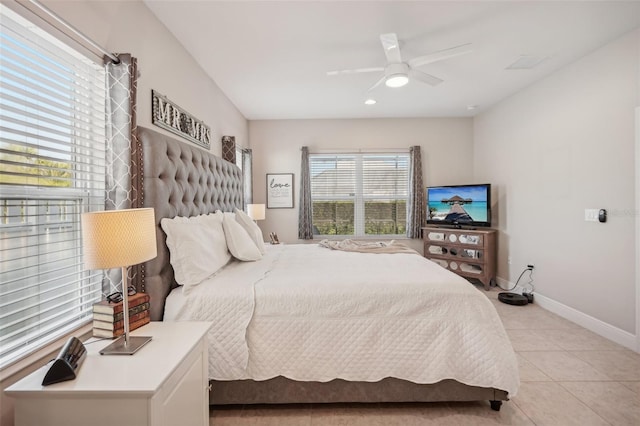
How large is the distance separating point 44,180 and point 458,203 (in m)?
4.66

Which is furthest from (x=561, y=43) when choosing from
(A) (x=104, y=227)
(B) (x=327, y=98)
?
(A) (x=104, y=227)

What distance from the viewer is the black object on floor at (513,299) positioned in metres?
3.65

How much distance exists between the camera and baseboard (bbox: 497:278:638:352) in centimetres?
260

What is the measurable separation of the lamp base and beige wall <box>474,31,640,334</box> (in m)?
3.61

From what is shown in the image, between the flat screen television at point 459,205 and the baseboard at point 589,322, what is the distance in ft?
3.96

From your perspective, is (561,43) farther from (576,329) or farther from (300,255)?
(300,255)

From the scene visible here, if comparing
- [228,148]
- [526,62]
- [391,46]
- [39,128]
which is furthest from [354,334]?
[526,62]

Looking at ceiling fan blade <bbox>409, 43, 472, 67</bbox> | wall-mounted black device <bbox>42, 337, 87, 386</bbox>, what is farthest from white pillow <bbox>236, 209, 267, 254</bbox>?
ceiling fan blade <bbox>409, 43, 472, 67</bbox>

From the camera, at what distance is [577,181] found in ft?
10.1

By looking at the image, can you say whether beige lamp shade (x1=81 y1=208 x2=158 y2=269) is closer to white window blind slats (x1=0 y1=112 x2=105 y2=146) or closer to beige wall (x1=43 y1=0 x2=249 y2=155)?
white window blind slats (x1=0 y1=112 x2=105 y2=146)

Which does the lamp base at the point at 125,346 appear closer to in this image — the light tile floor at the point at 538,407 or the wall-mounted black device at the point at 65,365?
the wall-mounted black device at the point at 65,365

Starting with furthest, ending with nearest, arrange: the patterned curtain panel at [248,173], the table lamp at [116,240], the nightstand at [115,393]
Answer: the patterned curtain panel at [248,173]
the table lamp at [116,240]
the nightstand at [115,393]

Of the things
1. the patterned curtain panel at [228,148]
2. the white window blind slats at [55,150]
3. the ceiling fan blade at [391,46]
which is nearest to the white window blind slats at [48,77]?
the white window blind slats at [55,150]

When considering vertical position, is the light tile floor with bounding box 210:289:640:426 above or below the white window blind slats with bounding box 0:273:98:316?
below
